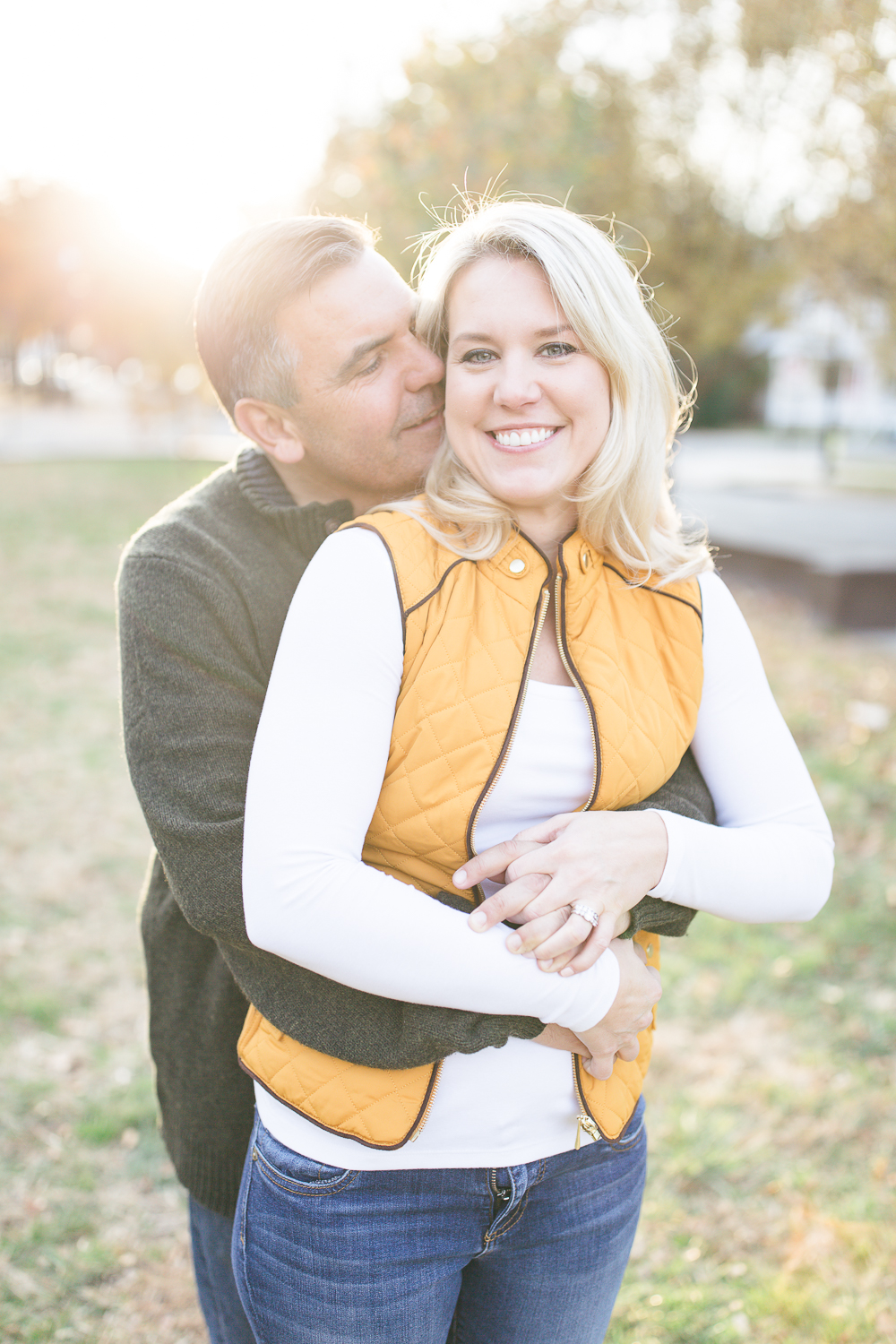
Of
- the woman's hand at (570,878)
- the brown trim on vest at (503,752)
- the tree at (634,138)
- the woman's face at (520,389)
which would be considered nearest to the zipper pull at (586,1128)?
the woman's hand at (570,878)

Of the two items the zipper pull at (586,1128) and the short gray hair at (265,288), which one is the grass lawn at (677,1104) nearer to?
the zipper pull at (586,1128)

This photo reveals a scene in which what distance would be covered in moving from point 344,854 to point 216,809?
27 cm

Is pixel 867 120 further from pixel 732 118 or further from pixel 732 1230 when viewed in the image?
pixel 732 1230

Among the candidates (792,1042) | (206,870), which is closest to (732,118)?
(792,1042)

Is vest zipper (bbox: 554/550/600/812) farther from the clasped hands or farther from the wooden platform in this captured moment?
the wooden platform

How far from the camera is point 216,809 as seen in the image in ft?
4.98

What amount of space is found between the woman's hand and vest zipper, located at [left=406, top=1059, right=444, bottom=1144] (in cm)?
25

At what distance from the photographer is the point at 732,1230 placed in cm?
293

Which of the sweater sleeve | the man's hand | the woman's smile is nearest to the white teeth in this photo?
the woman's smile

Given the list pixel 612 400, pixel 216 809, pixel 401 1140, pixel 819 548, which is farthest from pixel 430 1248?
pixel 819 548

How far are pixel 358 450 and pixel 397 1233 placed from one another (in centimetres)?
132

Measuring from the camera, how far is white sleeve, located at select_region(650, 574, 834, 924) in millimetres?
1578

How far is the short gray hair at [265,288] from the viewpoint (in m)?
1.77

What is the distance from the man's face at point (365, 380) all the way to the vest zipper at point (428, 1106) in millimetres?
1058
